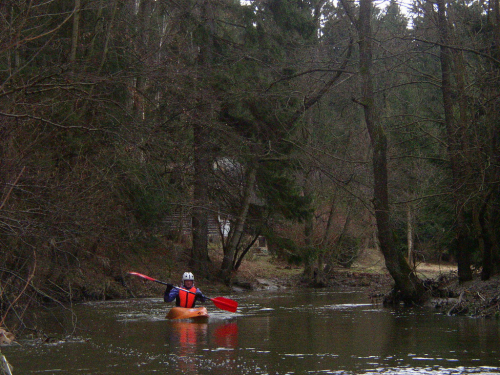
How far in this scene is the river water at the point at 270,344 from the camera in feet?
27.0

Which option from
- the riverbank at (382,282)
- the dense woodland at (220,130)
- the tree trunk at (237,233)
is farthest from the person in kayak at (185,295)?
the tree trunk at (237,233)

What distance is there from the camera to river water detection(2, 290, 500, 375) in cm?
823

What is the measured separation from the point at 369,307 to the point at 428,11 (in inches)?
302

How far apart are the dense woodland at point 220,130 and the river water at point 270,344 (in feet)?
3.50

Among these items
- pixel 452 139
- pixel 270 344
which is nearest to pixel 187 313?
pixel 270 344

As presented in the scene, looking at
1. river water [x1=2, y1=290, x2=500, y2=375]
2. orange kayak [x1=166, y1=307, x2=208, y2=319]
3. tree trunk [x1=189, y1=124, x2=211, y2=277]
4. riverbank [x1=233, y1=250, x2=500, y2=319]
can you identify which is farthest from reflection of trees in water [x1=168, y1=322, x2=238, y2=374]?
tree trunk [x1=189, y1=124, x2=211, y2=277]

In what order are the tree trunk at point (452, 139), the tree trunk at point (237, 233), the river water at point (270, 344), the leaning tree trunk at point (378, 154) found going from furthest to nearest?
the tree trunk at point (237, 233), the leaning tree trunk at point (378, 154), the tree trunk at point (452, 139), the river water at point (270, 344)

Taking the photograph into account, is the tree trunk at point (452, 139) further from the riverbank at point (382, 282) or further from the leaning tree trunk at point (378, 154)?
the leaning tree trunk at point (378, 154)

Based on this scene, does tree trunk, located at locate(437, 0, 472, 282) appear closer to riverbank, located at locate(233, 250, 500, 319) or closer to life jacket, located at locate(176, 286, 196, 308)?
riverbank, located at locate(233, 250, 500, 319)

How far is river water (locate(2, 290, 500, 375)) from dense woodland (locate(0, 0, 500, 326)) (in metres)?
1.07

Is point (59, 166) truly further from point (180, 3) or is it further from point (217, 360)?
point (180, 3)

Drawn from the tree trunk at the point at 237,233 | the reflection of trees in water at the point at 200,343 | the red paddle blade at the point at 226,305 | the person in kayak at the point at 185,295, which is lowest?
the reflection of trees in water at the point at 200,343

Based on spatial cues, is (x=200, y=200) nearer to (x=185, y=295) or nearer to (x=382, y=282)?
(x=185, y=295)

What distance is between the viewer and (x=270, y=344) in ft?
34.1
